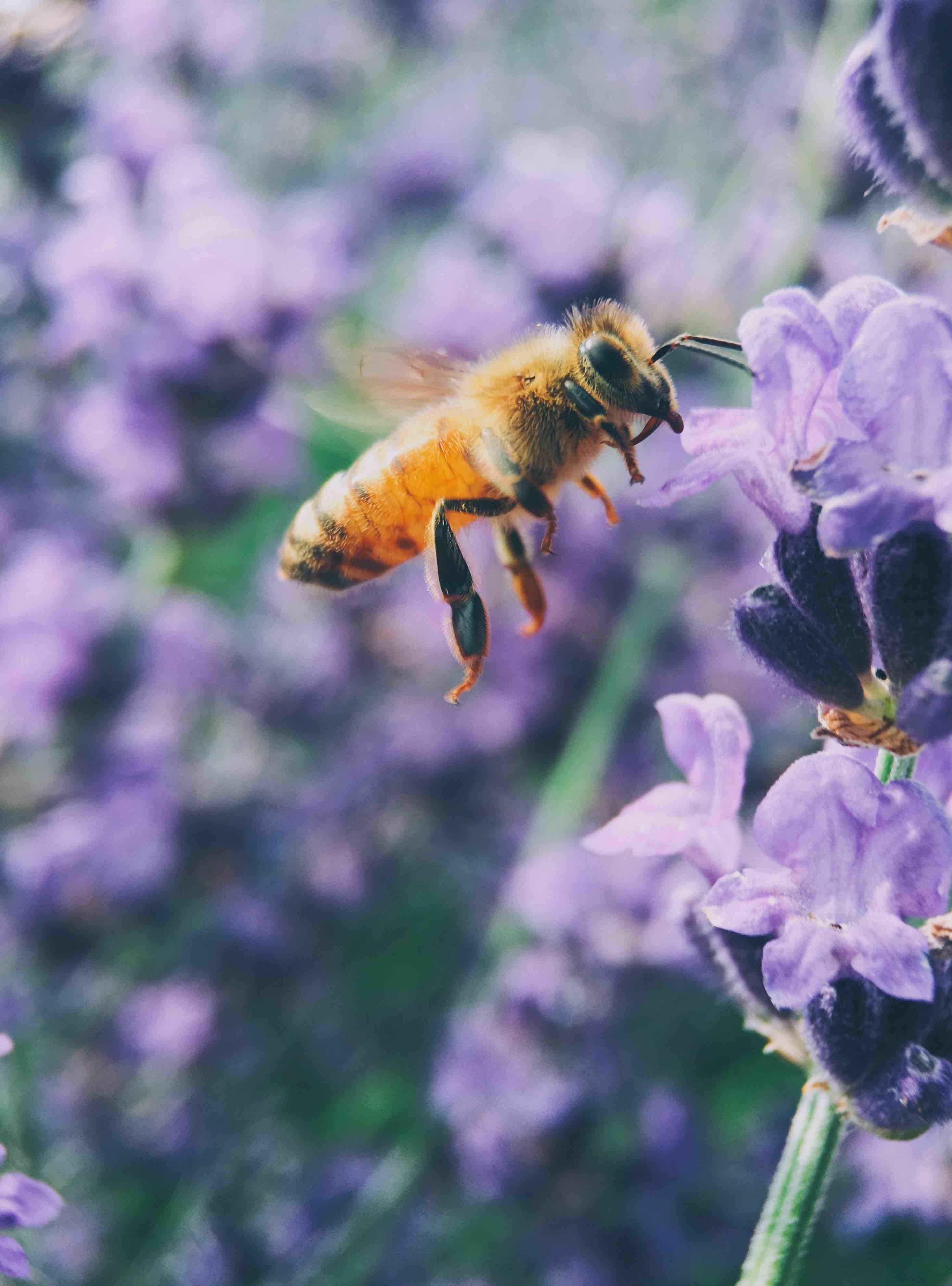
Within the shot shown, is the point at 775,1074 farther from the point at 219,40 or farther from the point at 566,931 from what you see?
the point at 219,40

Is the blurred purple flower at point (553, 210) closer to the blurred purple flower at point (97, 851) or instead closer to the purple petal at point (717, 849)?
the blurred purple flower at point (97, 851)

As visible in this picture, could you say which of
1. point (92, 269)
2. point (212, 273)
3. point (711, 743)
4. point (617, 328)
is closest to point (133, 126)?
point (92, 269)

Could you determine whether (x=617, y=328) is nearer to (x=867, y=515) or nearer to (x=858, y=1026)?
(x=867, y=515)

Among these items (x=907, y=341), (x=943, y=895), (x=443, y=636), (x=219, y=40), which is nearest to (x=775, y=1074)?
(x=443, y=636)

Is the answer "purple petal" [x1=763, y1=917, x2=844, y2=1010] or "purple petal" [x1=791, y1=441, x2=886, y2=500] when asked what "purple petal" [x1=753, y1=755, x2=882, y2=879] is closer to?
"purple petal" [x1=763, y1=917, x2=844, y2=1010]

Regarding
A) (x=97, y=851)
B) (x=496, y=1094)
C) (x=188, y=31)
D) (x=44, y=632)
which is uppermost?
(x=188, y=31)
